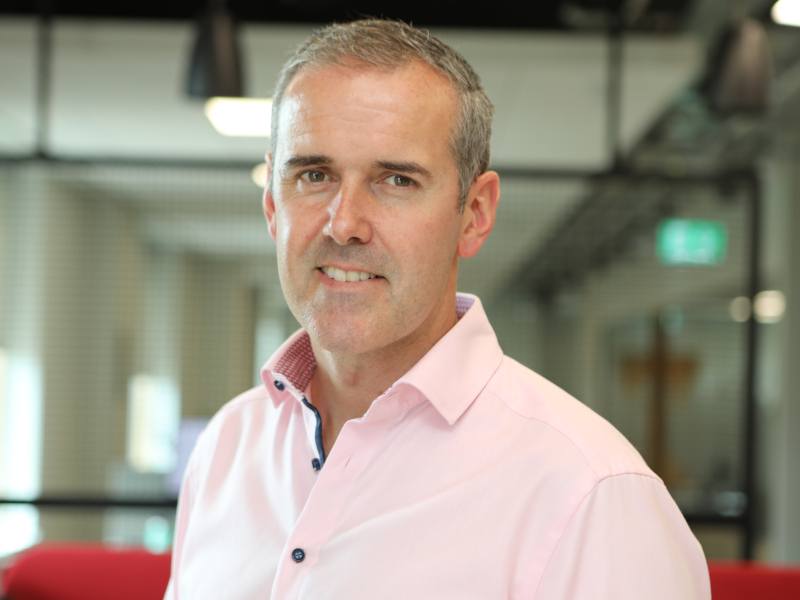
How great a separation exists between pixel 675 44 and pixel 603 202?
0.72m

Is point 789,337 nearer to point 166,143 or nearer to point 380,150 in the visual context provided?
point 166,143

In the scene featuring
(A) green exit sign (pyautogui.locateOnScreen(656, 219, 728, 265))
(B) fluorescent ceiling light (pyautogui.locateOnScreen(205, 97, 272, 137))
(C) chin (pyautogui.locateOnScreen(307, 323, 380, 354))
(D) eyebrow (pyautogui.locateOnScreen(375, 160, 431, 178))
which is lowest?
(C) chin (pyautogui.locateOnScreen(307, 323, 380, 354))

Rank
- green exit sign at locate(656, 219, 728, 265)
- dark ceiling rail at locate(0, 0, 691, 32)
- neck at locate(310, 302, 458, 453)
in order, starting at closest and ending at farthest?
neck at locate(310, 302, 458, 453)
dark ceiling rail at locate(0, 0, 691, 32)
green exit sign at locate(656, 219, 728, 265)

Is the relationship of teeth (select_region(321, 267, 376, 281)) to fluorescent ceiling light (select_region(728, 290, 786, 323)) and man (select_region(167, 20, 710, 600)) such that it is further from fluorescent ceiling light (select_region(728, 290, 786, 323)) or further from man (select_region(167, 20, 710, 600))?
fluorescent ceiling light (select_region(728, 290, 786, 323))

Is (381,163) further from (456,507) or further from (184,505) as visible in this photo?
(184,505)

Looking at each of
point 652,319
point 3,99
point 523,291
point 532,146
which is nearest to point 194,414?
point 523,291

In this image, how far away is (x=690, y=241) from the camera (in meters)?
4.95

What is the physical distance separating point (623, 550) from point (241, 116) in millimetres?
4623

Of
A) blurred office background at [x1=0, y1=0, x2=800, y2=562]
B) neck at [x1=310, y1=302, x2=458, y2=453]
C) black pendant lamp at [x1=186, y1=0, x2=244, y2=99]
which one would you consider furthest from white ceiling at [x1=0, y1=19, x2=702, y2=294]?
neck at [x1=310, y1=302, x2=458, y2=453]

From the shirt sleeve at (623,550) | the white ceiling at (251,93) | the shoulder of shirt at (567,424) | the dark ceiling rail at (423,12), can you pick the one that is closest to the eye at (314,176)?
the shoulder of shirt at (567,424)

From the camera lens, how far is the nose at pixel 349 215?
1.18 m

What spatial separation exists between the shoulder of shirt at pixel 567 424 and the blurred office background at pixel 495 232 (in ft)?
7.02

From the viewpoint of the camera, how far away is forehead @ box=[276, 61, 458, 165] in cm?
119

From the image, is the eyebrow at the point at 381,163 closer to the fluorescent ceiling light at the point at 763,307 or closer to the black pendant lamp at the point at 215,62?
the black pendant lamp at the point at 215,62
